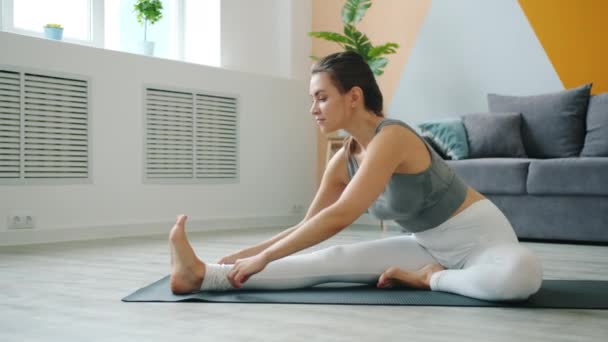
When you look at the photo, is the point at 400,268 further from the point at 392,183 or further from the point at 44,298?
Answer: the point at 44,298

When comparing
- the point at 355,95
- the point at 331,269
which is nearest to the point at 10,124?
the point at 331,269

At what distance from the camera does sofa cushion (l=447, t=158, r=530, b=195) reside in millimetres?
4152

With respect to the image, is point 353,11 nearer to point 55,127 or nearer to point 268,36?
point 268,36

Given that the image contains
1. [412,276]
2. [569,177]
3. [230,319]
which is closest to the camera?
[230,319]

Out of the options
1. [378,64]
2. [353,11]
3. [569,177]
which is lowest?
[569,177]

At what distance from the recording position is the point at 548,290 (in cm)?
218


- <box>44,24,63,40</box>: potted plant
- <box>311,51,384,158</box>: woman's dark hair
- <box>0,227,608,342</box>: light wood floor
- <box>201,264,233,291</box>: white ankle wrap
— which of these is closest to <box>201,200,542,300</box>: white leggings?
<box>201,264,233,291</box>: white ankle wrap

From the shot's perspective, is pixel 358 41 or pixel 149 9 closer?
pixel 149 9

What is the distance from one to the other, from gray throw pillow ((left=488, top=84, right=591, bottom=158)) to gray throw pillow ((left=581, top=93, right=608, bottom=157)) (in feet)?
0.23

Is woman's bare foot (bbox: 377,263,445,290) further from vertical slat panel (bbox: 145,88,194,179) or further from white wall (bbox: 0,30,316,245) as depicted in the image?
vertical slat panel (bbox: 145,88,194,179)

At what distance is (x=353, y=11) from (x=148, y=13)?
5.24ft

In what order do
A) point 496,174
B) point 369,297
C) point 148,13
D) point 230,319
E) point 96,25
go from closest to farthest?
point 230,319 → point 369,297 → point 496,174 → point 96,25 → point 148,13

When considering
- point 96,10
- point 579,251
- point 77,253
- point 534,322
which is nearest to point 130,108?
point 96,10

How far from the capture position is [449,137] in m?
4.64
